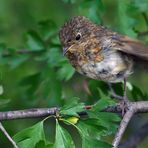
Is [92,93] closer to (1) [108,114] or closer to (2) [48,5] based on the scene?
(1) [108,114]

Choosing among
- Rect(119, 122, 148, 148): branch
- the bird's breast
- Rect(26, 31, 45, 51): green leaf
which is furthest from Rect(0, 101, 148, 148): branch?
Rect(26, 31, 45, 51): green leaf

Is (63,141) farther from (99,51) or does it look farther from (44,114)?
(99,51)

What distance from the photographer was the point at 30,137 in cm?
549

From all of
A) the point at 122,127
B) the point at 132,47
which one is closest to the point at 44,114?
the point at 122,127

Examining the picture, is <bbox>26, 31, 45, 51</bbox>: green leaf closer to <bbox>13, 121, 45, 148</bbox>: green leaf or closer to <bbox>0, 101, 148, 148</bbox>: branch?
<bbox>0, 101, 148, 148</bbox>: branch

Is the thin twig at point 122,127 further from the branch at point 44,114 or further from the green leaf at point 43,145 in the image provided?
the green leaf at point 43,145

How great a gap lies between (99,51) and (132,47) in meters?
0.28

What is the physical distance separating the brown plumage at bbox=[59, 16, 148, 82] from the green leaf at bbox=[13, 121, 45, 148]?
1.05m

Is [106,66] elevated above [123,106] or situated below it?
above

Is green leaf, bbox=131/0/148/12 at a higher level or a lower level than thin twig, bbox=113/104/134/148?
higher

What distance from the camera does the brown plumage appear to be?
6.48 m

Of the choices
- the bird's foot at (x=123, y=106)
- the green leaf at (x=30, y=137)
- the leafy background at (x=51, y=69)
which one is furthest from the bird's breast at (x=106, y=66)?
the green leaf at (x=30, y=137)

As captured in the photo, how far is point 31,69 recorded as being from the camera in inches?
341

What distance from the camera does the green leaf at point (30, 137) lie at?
5.43m
